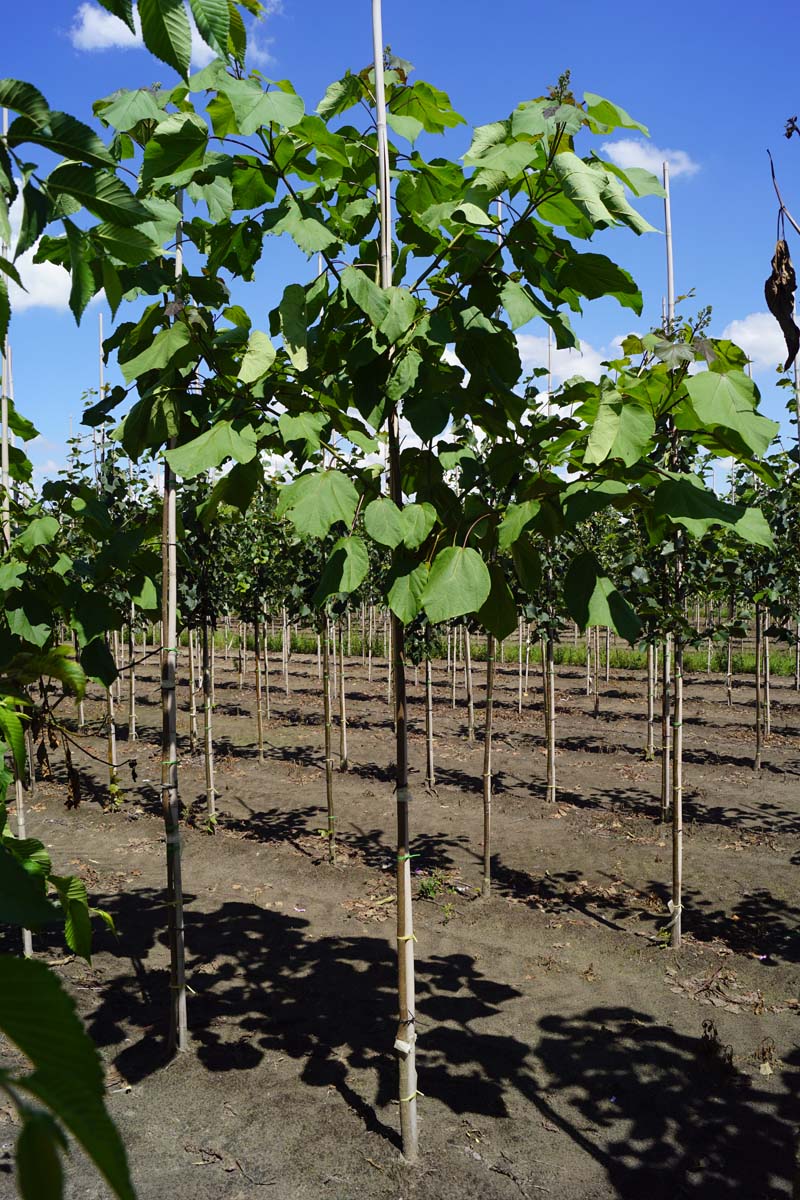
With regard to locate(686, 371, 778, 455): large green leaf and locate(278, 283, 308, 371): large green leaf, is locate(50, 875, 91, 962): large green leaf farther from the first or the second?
locate(686, 371, 778, 455): large green leaf

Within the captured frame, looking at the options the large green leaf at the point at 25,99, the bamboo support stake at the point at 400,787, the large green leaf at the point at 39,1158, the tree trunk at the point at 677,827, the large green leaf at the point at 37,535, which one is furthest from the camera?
the tree trunk at the point at 677,827

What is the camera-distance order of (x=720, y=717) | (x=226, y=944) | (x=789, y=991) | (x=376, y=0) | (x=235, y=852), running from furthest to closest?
(x=720, y=717)
(x=235, y=852)
(x=226, y=944)
(x=789, y=991)
(x=376, y=0)

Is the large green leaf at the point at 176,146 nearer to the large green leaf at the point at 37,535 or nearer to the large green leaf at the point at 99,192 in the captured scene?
the large green leaf at the point at 37,535

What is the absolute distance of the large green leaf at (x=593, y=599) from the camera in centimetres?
211

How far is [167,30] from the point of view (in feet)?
3.16

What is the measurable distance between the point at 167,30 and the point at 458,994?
5395 mm

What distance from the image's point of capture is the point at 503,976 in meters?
5.62

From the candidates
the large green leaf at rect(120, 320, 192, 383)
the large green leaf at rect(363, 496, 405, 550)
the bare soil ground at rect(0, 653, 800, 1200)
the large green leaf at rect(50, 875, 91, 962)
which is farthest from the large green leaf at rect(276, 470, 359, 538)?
the bare soil ground at rect(0, 653, 800, 1200)

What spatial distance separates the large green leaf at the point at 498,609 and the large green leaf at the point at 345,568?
0.41 metres

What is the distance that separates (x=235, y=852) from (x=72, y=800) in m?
6.11

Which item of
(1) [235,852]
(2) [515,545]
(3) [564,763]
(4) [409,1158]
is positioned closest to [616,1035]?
(4) [409,1158]

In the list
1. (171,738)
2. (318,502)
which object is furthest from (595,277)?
(171,738)

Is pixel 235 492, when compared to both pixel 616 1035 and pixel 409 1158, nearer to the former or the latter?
pixel 409 1158

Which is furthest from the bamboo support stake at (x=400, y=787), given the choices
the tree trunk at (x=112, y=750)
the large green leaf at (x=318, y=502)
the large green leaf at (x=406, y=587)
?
the tree trunk at (x=112, y=750)
